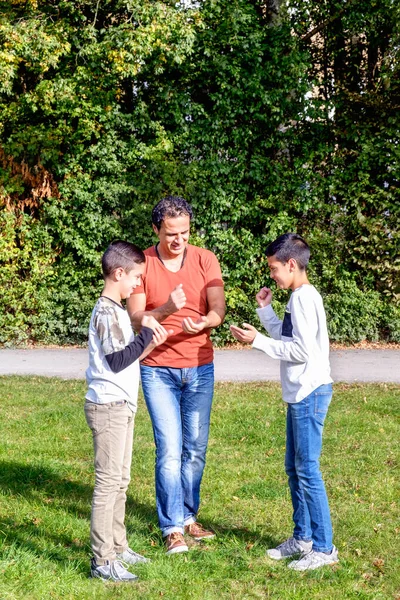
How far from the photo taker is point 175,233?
14.3 ft

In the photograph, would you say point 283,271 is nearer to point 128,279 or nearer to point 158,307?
point 158,307

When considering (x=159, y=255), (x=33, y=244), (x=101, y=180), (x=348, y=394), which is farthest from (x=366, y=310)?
(x=159, y=255)

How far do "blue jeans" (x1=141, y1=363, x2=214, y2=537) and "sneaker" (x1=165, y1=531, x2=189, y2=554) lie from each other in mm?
32

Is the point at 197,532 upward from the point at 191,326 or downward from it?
downward

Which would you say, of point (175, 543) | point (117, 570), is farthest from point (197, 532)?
point (117, 570)

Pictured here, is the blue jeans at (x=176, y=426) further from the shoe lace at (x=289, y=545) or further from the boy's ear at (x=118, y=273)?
the boy's ear at (x=118, y=273)

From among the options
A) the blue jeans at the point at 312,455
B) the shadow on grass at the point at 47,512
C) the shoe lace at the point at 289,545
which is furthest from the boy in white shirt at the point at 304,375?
the shadow on grass at the point at 47,512

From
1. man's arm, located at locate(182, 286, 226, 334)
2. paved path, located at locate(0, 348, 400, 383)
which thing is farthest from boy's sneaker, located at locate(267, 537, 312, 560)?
paved path, located at locate(0, 348, 400, 383)

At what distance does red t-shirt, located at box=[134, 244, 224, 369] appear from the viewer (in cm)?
445

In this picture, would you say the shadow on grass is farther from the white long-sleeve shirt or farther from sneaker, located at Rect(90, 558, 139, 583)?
the white long-sleeve shirt

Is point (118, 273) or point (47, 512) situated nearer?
point (118, 273)

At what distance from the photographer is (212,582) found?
404cm

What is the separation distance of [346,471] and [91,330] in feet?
9.56

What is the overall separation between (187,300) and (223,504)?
1640 mm
